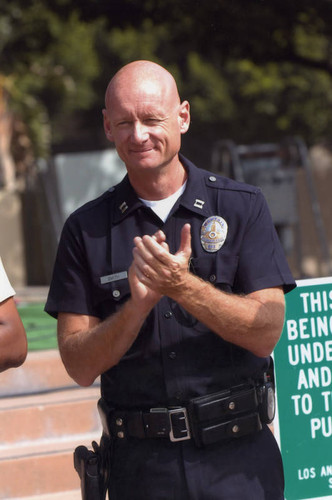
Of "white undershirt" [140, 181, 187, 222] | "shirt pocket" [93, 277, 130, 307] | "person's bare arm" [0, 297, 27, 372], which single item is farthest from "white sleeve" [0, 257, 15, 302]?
"white undershirt" [140, 181, 187, 222]

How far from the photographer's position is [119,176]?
12469mm

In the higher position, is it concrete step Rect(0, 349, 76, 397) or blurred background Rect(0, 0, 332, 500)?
blurred background Rect(0, 0, 332, 500)

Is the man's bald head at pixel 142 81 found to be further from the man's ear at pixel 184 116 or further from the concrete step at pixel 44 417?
the concrete step at pixel 44 417

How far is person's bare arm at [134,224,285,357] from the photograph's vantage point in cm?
234

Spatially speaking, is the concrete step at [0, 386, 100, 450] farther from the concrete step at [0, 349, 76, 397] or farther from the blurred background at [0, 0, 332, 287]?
the blurred background at [0, 0, 332, 287]

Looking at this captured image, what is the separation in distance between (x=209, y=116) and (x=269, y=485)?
32268 mm

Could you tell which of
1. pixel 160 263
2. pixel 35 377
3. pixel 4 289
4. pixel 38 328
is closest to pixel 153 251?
pixel 160 263

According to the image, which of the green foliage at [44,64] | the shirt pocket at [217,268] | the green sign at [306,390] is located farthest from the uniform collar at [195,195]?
the green foliage at [44,64]

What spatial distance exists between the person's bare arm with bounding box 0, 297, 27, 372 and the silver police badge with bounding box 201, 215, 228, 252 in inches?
23.4

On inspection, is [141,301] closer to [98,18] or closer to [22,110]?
[98,18]

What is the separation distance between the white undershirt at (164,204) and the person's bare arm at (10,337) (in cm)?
49

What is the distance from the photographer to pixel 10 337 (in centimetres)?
271

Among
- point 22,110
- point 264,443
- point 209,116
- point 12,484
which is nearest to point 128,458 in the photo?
point 264,443

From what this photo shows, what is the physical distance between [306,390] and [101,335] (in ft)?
4.60
